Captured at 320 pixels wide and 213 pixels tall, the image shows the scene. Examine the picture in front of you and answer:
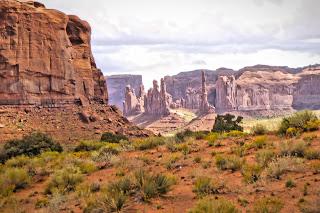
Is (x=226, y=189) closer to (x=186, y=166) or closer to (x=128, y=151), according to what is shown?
(x=186, y=166)

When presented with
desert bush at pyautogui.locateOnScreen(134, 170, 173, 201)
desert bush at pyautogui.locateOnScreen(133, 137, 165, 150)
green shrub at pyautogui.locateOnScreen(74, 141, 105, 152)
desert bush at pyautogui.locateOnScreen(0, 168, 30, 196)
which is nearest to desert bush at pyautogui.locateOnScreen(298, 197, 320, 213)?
desert bush at pyautogui.locateOnScreen(134, 170, 173, 201)

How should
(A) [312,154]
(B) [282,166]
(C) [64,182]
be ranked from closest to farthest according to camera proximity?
(B) [282,166] → (A) [312,154] → (C) [64,182]

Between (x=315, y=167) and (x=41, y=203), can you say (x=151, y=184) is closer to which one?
(x=41, y=203)

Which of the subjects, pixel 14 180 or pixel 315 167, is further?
pixel 14 180

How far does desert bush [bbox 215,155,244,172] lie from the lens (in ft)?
67.5

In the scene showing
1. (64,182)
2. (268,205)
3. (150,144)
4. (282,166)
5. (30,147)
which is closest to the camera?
(268,205)

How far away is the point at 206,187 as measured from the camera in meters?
17.8

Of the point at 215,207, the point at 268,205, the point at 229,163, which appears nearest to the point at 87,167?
the point at 229,163

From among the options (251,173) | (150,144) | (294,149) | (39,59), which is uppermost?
(39,59)

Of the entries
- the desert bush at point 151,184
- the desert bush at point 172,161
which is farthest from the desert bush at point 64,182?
the desert bush at point 172,161

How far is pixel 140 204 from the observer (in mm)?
17422

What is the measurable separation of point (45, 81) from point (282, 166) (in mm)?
53489

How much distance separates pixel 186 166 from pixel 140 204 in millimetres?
5827

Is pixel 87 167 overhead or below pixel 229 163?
below
